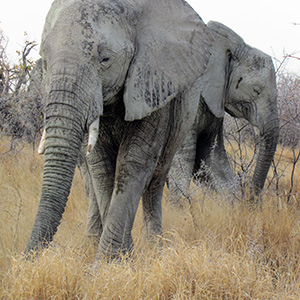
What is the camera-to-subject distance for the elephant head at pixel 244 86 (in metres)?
5.05

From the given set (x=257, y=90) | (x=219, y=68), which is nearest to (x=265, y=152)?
(x=257, y=90)

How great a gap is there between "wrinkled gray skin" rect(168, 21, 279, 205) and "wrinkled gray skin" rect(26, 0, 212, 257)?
5.43ft

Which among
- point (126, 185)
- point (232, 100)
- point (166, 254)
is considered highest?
point (232, 100)

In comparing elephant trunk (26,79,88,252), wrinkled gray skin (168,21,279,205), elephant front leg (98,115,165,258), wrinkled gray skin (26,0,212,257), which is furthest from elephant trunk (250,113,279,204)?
elephant trunk (26,79,88,252)

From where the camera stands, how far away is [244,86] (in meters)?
5.26

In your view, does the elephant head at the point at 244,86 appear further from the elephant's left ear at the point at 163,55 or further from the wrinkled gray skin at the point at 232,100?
the elephant's left ear at the point at 163,55

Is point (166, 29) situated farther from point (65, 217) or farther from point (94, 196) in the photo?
point (65, 217)

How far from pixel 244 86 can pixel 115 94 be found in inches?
112

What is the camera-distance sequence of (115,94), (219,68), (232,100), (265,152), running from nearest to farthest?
1. (115,94)
2. (265,152)
3. (219,68)
4. (232,100)

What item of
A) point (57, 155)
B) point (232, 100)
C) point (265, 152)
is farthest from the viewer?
point (232, 100)

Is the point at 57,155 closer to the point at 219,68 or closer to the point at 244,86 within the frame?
the point at 219,68

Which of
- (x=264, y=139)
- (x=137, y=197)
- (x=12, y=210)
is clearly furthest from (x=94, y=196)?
(x=264, y=139)

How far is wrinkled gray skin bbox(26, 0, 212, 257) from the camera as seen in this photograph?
2.38 metres

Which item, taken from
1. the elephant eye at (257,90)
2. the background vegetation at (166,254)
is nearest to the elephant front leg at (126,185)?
the background vegetation at (166,254)
